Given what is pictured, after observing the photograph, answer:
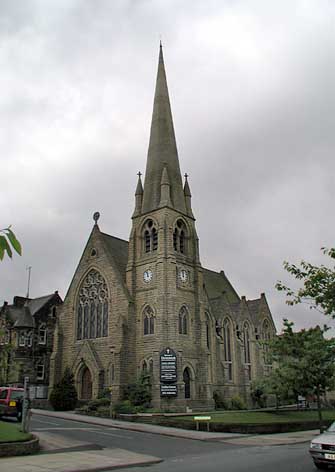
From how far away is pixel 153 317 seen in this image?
39125 mm

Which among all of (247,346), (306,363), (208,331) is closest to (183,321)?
(208,331)

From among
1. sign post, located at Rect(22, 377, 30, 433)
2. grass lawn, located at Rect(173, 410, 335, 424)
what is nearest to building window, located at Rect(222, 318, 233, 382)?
grass lawn, located at Rect(173, 410, 335, 424)

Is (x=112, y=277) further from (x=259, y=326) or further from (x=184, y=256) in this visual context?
(x=259, y=326)

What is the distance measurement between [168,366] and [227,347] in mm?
13871

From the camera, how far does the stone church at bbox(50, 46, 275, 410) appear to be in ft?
125

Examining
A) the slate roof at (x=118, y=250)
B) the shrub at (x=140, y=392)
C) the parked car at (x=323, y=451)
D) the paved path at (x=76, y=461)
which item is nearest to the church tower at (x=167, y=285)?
the shrub at (x=140, y=392)

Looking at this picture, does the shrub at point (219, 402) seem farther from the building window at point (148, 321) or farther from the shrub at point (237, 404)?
the building window at point (148, 321)

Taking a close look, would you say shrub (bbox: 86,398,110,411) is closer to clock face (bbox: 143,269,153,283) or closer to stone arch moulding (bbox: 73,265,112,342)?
stone arch moulding (bbox: 73,265,112,342)

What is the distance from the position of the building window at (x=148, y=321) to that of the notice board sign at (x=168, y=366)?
2.71 meters

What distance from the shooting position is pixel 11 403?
26.4 meters

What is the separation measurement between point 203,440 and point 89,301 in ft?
75.5

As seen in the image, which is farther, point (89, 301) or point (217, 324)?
point (217, 324)

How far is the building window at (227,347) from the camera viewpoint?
47.3 m

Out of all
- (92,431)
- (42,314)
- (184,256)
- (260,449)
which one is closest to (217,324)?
(184,256)
